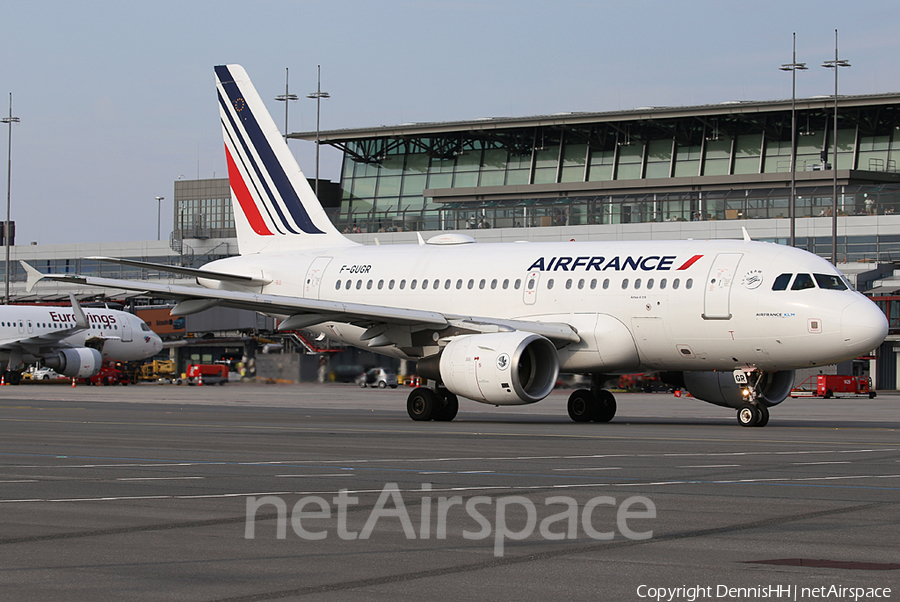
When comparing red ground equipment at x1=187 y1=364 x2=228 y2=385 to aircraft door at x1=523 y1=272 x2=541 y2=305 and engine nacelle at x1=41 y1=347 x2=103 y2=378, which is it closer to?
engine nacelle at x1=41 y1=347 x2=103 y2=378

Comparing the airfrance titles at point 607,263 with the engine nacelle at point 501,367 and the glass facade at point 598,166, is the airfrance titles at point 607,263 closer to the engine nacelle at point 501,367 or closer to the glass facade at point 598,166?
the engine nacelle at point 501,367

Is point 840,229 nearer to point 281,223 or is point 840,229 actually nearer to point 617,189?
point 617,189

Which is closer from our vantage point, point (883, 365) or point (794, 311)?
point (794, 311)

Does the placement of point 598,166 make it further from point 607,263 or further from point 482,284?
point 607,263

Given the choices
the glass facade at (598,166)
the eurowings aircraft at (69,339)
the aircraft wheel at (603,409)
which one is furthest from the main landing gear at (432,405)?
the glass facade at (598,166)

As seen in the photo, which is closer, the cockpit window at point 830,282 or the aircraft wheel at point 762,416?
the cockpit window at point 830,282

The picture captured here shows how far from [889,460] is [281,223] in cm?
2103

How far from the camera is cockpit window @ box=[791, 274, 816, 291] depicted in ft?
76.6

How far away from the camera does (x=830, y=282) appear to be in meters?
23.5

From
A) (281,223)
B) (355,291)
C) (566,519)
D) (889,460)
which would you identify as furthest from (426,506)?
(281,223)

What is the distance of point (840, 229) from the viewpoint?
6488 centimetres

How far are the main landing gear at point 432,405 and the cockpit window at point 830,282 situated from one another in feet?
27.9

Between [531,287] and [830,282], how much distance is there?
672cm

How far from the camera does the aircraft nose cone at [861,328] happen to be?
2248cm
